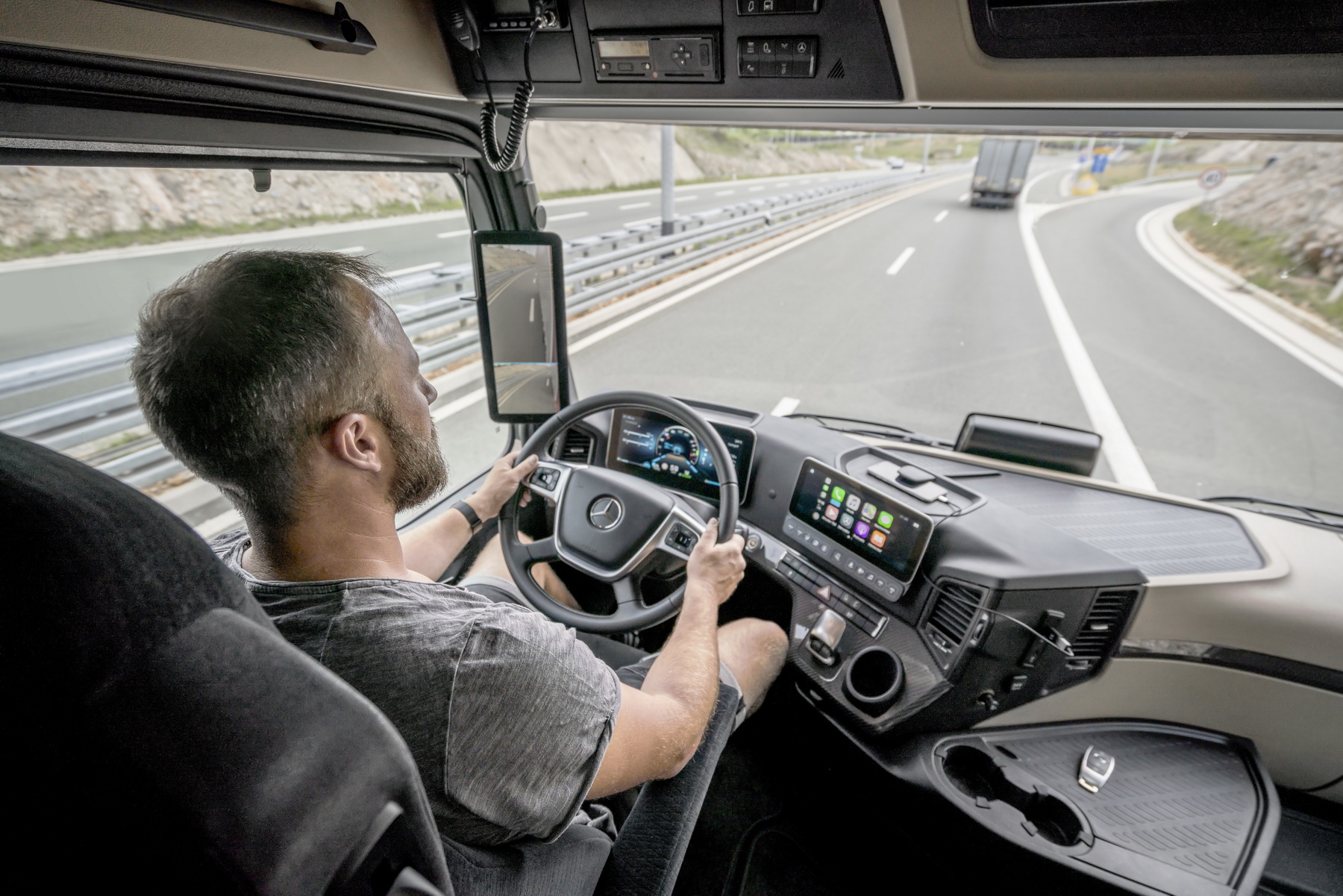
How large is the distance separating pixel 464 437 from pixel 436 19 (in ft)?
5.86

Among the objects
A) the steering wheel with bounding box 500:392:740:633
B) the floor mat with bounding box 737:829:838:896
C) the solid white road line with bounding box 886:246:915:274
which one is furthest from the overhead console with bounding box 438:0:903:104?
the solid white road line with bounding box 886:246:915:274

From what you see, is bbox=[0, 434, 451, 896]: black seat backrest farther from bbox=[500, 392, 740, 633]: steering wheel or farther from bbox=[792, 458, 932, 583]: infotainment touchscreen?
bbox=[792, 458, 932, 583]: infotainment touchscreen

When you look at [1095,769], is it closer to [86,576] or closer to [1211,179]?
[1211,179]

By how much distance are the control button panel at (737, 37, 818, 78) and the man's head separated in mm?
1092

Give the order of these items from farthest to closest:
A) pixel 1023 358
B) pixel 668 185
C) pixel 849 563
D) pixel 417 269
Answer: pixel 668 185 → pixel 1023 358 → pixel 417 269 → pixel 849 563

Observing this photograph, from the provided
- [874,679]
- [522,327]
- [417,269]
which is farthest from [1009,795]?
[417,269]

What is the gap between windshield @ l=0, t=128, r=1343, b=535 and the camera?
1.68 m

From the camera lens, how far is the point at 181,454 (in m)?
0.98

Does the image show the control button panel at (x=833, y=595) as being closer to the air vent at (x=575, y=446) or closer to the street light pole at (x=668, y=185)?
the air vent at (x=575, y=446)

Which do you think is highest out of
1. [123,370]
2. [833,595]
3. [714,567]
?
[123,370]

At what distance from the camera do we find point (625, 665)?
1.92 meters

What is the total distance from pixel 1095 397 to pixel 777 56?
9.30 feet

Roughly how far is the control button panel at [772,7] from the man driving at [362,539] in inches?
40.9

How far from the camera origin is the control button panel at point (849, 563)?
1826mm
